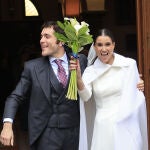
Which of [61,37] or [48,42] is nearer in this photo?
[61,37]

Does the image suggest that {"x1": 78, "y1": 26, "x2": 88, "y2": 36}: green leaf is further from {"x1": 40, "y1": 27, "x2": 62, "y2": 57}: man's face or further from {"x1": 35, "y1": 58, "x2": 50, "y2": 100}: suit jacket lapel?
{"x1": 35, "y1": 58, "x2": 50, "y2": 100}: suit jacket lapel

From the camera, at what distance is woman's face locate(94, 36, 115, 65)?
364 centimetres

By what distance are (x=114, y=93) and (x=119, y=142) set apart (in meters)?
0.36

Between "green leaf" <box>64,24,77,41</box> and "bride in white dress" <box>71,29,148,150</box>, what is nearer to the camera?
"green leaf" <box>64,24,77,41</box>

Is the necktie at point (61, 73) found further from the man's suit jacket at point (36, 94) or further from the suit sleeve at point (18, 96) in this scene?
the suit sleeve at point (18, 96)

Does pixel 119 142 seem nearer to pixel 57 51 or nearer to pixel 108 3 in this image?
pixel 57 51

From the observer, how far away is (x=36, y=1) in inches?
372

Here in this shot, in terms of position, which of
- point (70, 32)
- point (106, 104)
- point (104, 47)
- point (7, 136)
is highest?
point (70, 32)

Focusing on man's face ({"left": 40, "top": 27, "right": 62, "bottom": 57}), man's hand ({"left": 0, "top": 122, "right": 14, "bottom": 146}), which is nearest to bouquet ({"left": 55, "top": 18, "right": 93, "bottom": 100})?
man's face ({"left": 40, "top": 27, "right": 62, "bottom": 57})

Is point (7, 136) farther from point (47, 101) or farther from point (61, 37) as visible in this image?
point (61, 37)

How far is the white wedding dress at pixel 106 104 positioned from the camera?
12.0 ft

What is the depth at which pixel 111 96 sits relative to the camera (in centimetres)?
366

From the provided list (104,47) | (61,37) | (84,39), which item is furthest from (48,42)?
(104,47)

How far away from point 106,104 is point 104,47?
415mm
